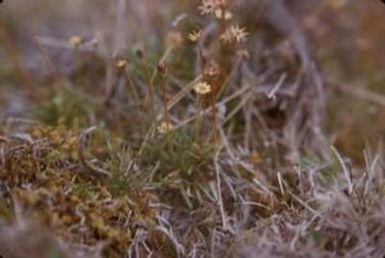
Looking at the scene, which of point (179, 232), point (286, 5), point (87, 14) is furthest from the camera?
point (87, 14)

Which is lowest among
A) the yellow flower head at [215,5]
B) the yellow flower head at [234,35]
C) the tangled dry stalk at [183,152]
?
the tangled dry stalk at [183,152]

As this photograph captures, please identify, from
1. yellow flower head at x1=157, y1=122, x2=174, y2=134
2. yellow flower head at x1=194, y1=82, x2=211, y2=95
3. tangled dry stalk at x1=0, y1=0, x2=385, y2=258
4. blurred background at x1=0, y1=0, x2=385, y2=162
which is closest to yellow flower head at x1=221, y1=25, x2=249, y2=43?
tangled dry stalk at x1=0, y1=0, x2=385, y2=258

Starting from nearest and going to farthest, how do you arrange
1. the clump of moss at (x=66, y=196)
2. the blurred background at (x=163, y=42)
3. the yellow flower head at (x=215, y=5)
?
the clump of moss at (x=66, y=196) < the yellow flower head at (x=215, y=5) < the blurred background at (x=163, y=42)

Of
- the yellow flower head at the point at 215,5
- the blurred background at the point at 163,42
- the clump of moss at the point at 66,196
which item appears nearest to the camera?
the clump of moss at the point at 66,196

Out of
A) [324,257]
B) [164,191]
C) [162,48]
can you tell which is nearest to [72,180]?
[164,191]

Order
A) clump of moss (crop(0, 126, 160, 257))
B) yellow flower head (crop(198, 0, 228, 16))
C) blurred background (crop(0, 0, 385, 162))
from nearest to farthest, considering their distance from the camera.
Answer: clump of moss (crop(0, 126, 160, 257)) → yellow flower head (crop(198, 0, 228, 16)) → blurred background (crop(0, 0, 385, 162))

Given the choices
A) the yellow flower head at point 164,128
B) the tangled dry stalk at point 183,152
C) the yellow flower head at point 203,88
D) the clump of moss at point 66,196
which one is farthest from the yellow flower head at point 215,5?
the clump of moss at point 66,196

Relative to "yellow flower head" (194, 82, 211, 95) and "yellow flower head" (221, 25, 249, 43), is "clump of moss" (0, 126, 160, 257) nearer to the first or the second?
"yellow flower head" (194, 82, 211, 95)

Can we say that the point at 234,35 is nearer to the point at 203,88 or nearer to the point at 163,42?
the point at 203,88

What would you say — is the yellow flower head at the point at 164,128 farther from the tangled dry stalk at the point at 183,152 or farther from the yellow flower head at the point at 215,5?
the yellow flower head at the point at 215,5

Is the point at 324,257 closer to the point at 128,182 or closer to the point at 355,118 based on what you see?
the point at 128,182

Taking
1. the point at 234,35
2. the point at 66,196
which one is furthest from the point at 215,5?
the point at 66,196
